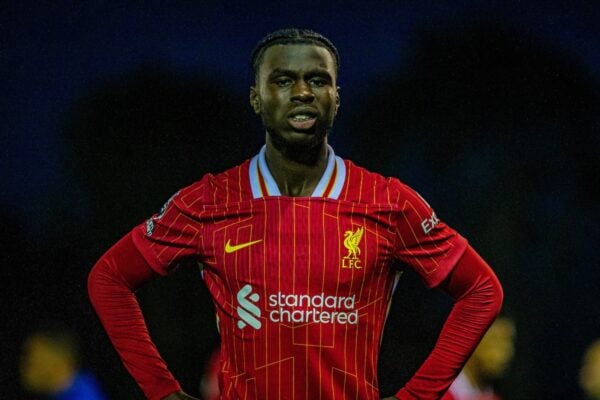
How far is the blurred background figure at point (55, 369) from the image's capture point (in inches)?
106

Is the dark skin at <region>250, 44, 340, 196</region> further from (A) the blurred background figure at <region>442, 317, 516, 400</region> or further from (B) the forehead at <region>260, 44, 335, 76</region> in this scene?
(A) the blurred background figure at <region>442, 317, 516, 400</region>

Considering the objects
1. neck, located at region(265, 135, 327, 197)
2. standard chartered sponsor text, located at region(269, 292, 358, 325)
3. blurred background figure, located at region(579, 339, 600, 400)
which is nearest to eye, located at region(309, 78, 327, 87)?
neck, located at region(265, 135, 327, 197)

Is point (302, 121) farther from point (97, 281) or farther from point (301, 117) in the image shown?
point (97, 281)

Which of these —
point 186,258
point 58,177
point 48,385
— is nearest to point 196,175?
point 58,177

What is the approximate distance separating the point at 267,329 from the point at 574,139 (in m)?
1.60

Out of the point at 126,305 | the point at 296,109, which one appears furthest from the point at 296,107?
the point at 126,305

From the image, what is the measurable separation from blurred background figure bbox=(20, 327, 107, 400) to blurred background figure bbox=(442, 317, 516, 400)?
1.17 metres

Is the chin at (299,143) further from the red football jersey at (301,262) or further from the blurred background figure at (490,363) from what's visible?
the blurred background figure at (490,363)

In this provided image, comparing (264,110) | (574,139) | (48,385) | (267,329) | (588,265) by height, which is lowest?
(48,385)

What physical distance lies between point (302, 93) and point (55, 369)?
4.83 feet

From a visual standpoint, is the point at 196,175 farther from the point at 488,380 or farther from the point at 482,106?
the point at 488,380

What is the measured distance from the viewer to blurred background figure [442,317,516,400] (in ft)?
9.28

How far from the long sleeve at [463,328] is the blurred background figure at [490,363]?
1074mm

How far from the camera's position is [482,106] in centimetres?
280
